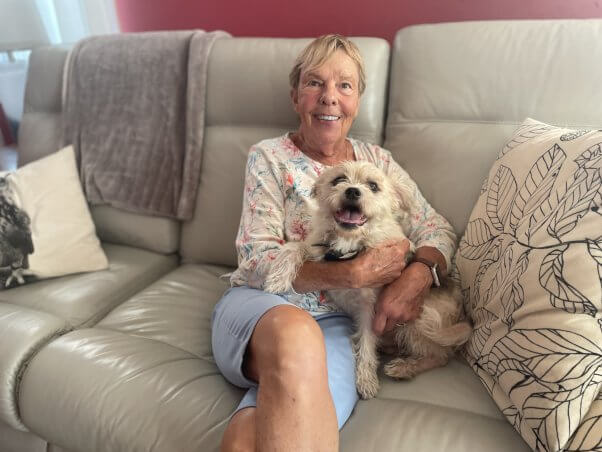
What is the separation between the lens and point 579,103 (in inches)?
48.2

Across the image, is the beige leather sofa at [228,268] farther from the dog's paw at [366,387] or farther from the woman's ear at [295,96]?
the woman's ear at [295,96]

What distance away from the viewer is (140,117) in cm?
Answer: 179

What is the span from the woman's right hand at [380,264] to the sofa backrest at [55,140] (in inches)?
40.1

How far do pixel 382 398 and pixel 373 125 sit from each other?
0.97 m

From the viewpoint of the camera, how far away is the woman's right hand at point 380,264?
112cm

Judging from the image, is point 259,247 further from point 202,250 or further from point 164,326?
point 202,250

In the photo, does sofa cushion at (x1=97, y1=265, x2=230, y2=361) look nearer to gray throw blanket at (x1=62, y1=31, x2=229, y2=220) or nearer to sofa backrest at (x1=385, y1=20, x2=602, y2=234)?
gray throw blanket at (x1=62, y1=31, x2=229, y2=220)

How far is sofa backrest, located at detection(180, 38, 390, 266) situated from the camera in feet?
5.01

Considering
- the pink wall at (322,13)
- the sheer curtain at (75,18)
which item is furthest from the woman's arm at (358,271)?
the sheer curtain at (75,18)

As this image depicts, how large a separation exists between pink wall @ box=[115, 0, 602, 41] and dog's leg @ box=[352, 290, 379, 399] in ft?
4.15

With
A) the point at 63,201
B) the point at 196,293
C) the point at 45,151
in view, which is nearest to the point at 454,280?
the point at 196,293

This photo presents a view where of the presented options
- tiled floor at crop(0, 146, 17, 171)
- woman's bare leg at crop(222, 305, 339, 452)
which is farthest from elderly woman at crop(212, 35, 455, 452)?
tiled floor at crop(0, 146, 17, 171)

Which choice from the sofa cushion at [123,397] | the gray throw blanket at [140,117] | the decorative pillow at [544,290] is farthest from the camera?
the gray throw blanket at [140,117]

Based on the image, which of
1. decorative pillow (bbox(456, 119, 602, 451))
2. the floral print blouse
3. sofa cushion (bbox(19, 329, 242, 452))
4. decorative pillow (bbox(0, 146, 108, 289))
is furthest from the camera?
decorative pillow (bbox(0, 146, 108, 289))
